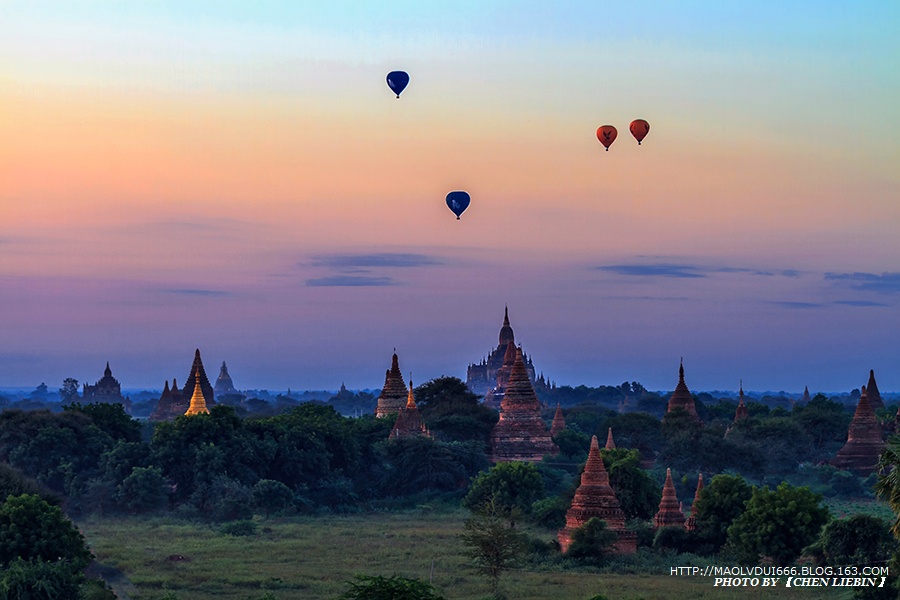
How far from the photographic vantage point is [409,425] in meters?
80.3

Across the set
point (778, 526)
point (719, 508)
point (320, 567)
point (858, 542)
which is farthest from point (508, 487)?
point (858, 542)

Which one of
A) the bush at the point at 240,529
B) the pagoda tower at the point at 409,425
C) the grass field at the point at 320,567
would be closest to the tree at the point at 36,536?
the grass field at the point at 320,567

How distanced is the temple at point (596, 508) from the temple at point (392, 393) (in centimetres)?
4344

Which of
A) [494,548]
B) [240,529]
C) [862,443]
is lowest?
[494,548]

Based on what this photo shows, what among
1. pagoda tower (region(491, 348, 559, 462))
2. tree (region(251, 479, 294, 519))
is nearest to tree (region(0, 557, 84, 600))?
tree (region(251, 479, 294, 519))

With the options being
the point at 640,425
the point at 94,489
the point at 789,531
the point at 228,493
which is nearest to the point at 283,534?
the point at 228,493

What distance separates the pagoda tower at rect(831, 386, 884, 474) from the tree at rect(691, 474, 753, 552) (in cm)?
3633

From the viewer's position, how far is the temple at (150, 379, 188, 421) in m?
Result: 121

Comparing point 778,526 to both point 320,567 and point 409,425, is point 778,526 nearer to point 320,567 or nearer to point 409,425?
point 320,567

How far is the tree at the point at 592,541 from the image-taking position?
151 feet

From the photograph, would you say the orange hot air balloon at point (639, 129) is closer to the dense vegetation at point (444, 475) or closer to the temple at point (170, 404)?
the dense vegetation at point (444, 475)

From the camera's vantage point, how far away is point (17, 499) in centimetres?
3828

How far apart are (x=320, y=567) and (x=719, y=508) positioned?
43.0ft

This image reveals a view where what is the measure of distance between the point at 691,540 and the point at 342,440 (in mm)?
29288
